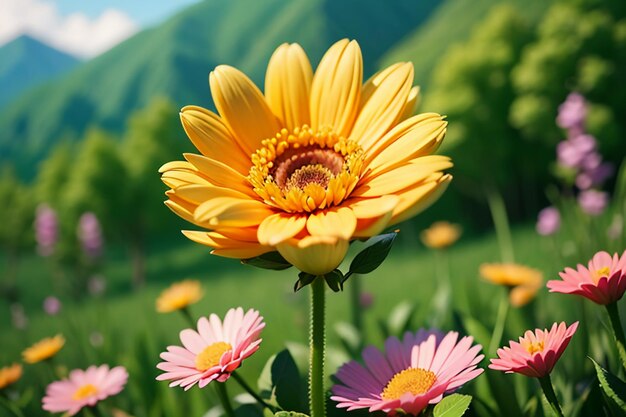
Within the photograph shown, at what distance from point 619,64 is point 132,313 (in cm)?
998

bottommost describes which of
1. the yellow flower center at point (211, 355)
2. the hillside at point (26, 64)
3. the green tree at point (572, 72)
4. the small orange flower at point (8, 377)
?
the green tree at point (572, 72)

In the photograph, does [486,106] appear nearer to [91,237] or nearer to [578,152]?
[91,237]

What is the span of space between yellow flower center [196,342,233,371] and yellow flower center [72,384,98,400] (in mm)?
279

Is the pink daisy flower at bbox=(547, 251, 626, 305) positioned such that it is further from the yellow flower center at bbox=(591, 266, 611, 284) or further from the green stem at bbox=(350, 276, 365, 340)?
the green stem at bbox=(350, 276, 365, 340)

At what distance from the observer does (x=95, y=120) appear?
2838 cm

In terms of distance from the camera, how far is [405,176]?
0.53 metres

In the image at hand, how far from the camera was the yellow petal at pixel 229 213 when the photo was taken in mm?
486

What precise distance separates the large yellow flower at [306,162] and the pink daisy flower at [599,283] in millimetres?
180

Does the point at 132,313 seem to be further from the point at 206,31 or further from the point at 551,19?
the point at 206,31

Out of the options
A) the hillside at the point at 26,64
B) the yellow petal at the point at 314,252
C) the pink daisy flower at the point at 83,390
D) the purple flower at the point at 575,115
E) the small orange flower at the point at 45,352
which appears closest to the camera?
the yellow petal at the point at 314,252

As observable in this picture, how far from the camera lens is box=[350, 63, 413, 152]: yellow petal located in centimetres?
62

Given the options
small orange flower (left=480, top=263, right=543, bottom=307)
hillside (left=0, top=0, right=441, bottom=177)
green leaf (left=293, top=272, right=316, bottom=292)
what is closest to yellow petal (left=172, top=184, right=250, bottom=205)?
green leaf (left=293, top=272, right=316, bottom=292)

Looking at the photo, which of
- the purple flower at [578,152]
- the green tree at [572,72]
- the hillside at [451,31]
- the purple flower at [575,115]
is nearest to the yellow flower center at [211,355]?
the purple flower at [578,152]

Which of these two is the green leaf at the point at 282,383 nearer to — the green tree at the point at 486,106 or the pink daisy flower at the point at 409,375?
the pink daisy flower at the point at 409,375
